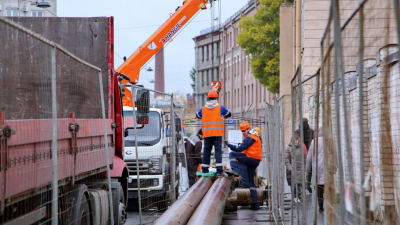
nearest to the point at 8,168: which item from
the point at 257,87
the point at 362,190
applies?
the point at 362,190

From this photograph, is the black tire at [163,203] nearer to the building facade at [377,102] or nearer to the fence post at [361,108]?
the building facade at [377,102]

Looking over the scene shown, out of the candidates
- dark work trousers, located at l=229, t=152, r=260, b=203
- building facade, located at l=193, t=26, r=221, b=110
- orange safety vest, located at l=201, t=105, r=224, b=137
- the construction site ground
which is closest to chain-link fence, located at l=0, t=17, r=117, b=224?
the construction site ground

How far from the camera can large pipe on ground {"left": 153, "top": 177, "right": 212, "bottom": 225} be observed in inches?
241

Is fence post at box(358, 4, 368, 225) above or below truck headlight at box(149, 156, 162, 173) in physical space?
above

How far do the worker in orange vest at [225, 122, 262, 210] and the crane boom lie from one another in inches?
204

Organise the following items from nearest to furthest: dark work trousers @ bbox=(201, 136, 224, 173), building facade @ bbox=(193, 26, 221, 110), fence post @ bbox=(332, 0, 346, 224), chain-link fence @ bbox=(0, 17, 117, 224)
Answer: fence post @ bbox=(332, 0, 346, 224), chain-link fence @ bbox=(0, 17, 117, 224), dark work trousers @ bbox=(201, 136, 224, 173), building facade @ bbox=(193, 26, 221, 110)

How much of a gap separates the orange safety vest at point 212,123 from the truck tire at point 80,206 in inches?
201

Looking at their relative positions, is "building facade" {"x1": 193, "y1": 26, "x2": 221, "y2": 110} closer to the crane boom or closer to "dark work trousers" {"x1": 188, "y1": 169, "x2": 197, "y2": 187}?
the crane boom

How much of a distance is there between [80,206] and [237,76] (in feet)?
229

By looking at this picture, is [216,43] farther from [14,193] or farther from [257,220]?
[14,193]

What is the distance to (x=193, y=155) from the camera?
52.1ft

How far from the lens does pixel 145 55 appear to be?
1703 centimetres

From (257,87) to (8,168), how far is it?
205 feet

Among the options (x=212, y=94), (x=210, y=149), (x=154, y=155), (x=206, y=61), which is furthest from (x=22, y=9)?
(x=210, y=149)
